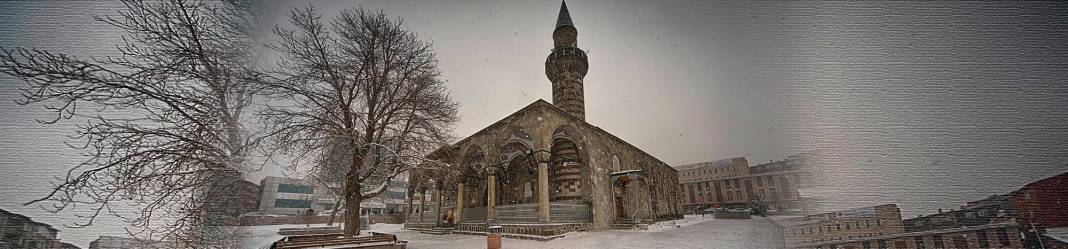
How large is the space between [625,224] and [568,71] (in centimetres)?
777

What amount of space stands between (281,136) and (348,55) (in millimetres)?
1469

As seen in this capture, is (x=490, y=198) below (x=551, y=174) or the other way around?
below

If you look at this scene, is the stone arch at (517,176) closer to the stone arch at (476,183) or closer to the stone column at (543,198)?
the stone arch at (476,183)

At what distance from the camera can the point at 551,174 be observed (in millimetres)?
11984

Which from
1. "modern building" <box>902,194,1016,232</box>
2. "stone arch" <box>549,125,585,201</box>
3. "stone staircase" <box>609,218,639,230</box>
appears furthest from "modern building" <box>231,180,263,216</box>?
"stone staircase" <box>609,218,639,230</box>

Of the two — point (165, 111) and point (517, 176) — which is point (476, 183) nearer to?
point (517, 176)

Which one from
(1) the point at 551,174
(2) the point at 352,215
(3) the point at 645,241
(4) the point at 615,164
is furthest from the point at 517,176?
(2) the point at 352,215

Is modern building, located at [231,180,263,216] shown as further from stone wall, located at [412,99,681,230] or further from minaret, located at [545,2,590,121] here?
minaret, located at [545,2,590,121]

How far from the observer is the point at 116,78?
6.23 feet

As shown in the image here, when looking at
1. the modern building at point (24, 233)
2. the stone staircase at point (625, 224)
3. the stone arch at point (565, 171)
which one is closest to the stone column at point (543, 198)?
the stone arch at point (565, 171)

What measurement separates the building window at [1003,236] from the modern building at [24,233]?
5580mm

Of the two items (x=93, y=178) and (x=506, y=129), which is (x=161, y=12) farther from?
(x=506, y=129)

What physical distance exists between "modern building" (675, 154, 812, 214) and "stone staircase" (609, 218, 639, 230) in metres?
2.91

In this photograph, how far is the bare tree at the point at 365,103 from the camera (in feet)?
12.5
